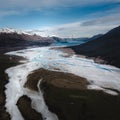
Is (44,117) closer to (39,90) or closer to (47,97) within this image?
(47,97)

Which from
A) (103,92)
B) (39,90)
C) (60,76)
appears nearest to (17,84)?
(39,90)

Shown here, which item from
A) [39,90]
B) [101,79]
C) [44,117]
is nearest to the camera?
[44,117]

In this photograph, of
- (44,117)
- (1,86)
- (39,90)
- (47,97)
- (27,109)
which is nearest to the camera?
(44,117)

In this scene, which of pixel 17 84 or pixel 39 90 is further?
pixel 17 84

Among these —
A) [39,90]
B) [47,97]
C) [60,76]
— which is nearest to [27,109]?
[47,97]

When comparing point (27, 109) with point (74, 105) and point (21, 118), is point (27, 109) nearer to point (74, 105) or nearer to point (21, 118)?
point (21, 118)

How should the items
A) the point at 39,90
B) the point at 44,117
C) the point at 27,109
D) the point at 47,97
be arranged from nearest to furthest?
1. the point at 44,117
2. the point at 27,109
3. the point at 47,97
4. the point at 39,90
